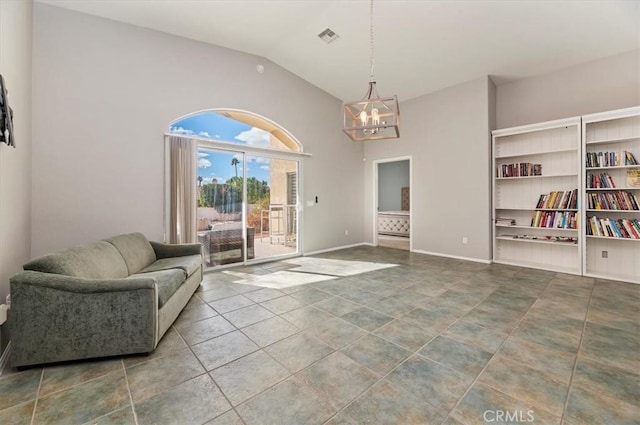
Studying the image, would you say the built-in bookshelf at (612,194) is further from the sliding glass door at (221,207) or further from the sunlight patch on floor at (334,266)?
the sliding glass door at (221,207)

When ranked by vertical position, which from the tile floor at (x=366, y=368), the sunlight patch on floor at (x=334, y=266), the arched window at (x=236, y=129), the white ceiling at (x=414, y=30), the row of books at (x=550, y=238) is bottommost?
the tile floor at (x=366, y=368)

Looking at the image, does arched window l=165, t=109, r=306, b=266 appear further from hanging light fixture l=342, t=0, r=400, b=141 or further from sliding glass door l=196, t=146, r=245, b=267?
hanging light fixture l=342, t=0, r=400, b=141

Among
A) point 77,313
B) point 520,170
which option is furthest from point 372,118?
point 520,170

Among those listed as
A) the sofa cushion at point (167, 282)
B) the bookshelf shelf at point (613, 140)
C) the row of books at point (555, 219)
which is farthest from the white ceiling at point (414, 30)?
the sofa cushion at point (167, 282)

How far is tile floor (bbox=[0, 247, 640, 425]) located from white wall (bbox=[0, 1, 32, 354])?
1.16 m

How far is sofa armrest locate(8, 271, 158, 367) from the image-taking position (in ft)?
6.50

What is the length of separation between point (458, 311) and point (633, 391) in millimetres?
1349

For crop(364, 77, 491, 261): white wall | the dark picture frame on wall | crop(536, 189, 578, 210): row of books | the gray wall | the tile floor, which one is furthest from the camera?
the gray wall

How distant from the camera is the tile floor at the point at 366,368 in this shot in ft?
5.17

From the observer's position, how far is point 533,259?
16.7 ft

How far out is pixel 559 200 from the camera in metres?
4.60

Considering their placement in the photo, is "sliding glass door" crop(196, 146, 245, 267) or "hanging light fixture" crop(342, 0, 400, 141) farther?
"sliding glass door" crop(196, 146, 245, 267)

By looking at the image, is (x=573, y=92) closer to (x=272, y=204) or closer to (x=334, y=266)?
(x=334, y=266)

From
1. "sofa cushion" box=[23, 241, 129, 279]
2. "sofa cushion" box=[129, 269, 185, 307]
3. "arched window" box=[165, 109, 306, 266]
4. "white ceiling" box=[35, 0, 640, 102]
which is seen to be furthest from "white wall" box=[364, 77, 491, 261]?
"sofa cushion" box=[23, 241, 129, 279]
